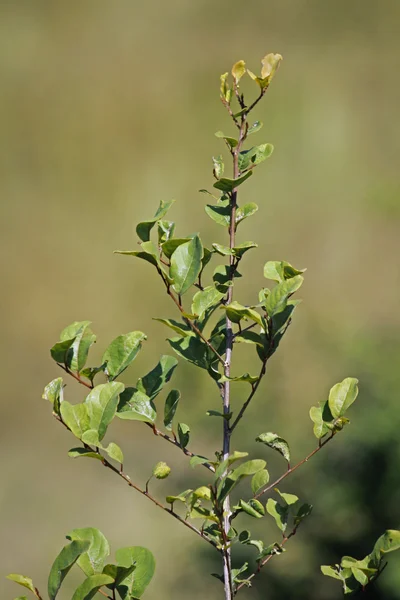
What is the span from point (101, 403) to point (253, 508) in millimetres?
82

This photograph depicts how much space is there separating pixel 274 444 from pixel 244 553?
81cm

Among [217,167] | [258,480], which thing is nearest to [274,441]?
[258,480]

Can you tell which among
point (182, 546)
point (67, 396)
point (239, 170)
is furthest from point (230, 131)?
point (239, 170)

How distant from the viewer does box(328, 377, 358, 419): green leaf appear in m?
0.32

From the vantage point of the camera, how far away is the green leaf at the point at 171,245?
0.30 meters

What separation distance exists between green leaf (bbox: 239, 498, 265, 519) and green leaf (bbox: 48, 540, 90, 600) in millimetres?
72

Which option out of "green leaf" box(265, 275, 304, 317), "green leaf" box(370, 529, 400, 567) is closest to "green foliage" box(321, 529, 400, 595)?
Answer: "green leaf" box(370, 529, 400, 567)

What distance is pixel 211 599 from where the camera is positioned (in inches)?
44.1

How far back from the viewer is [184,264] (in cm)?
31

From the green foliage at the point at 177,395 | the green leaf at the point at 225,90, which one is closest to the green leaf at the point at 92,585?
the green foliage at the point at 177,395

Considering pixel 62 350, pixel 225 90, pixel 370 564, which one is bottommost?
pixel 370 564

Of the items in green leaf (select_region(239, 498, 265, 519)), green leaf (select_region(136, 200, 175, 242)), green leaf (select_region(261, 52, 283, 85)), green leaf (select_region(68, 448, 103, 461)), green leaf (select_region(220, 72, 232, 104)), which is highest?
green leaf (select_region(261, 52, 283, 85))

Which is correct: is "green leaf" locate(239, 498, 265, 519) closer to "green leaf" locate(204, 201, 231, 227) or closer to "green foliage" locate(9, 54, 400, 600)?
"green foliage" locate(9, 54, 400, 600)

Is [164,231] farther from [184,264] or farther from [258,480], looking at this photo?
[258,480]
